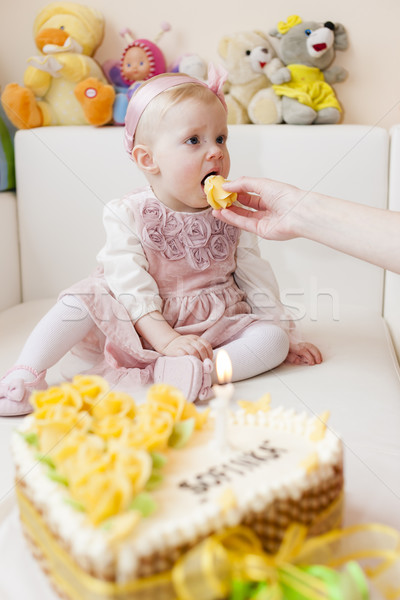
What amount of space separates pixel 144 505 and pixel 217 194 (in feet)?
2.65

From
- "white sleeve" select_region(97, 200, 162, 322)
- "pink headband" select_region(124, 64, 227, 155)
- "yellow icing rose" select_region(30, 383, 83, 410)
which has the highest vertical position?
"pink headband" select_region(124, 64, 227, 155)

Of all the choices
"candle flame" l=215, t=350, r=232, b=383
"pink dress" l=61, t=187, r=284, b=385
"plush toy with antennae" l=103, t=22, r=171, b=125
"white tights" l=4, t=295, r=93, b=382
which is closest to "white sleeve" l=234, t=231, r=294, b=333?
"pink dress" l=61, t=187, r=284, b=385

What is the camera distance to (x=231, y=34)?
1784mm

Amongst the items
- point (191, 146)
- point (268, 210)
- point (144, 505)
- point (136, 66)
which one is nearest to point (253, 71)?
point (136, 66)

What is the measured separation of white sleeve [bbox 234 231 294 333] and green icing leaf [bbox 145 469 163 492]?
86cm

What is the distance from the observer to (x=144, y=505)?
53 centimetres

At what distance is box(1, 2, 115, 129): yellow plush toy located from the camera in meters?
1.77

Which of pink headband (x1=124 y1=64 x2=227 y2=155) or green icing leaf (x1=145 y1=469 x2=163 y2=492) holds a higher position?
pink headband (x1=124 y1=64 x2=227 y2=155)

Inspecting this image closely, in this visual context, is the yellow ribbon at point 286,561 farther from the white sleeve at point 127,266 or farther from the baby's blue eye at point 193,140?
the baby's blue eye at point 193,140

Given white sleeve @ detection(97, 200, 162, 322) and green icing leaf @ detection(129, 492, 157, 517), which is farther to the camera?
white sleeve @ detection(97, 200, 162, 322)

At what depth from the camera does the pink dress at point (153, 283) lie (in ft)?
4.18

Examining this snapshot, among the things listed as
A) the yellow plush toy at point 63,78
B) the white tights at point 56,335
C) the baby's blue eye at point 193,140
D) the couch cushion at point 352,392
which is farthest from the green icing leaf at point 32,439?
the yellow plush toy at point 63,78

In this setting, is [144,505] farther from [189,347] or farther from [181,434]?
[189,347]

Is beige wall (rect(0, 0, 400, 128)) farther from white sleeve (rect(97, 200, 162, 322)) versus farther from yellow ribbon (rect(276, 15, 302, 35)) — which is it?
white sleeve (rect(97, 200, 162, 322))
